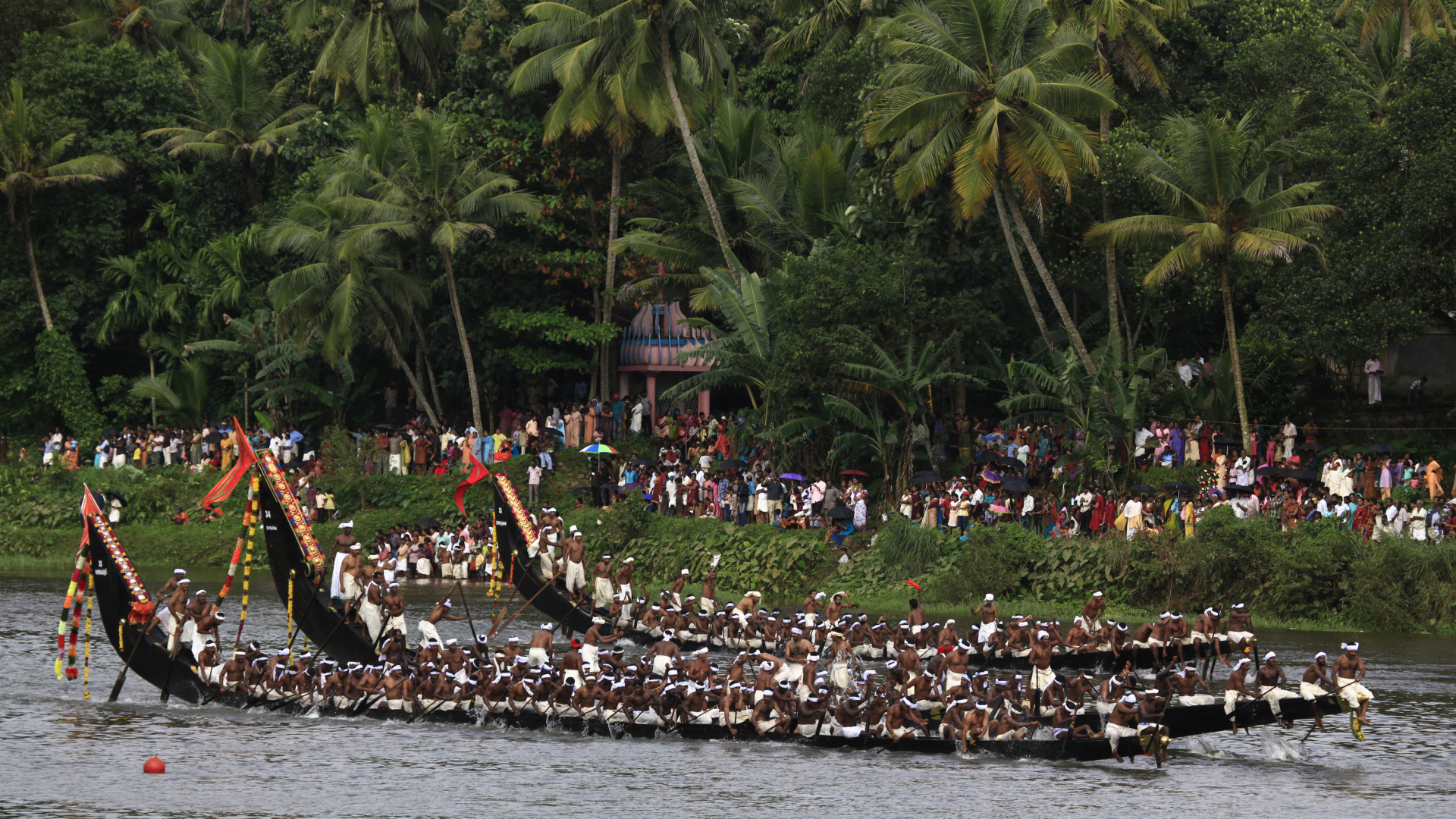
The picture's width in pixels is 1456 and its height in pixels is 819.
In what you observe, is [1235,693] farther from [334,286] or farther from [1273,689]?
[334,286]

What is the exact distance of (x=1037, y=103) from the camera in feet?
107

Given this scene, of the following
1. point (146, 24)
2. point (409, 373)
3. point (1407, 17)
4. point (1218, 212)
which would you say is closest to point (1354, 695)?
point (1218, 212)

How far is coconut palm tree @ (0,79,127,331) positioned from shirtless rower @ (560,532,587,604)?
27416mm

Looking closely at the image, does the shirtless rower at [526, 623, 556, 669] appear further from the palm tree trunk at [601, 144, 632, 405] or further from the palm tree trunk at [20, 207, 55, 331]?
the palm tree trunk at [20, 207, 55, 331]

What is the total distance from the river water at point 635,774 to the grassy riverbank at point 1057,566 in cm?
396

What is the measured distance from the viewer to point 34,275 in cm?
5125

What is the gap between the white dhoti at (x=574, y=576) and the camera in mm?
30598

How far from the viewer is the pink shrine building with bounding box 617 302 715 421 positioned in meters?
45.9

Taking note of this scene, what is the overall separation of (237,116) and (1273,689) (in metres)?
39.6

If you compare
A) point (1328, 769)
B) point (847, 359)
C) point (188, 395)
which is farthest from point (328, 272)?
point (1328, 769)

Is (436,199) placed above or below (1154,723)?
above

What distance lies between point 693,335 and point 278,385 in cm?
1264

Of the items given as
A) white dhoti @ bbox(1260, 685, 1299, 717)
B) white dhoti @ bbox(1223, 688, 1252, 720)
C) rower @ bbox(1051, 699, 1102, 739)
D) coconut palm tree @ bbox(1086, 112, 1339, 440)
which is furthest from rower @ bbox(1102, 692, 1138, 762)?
coconut palm tree @ bbox(1086, 112, 1339, 440)

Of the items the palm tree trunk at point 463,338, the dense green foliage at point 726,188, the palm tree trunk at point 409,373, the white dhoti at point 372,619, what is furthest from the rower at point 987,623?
the palm tree trunk at point 409,373
